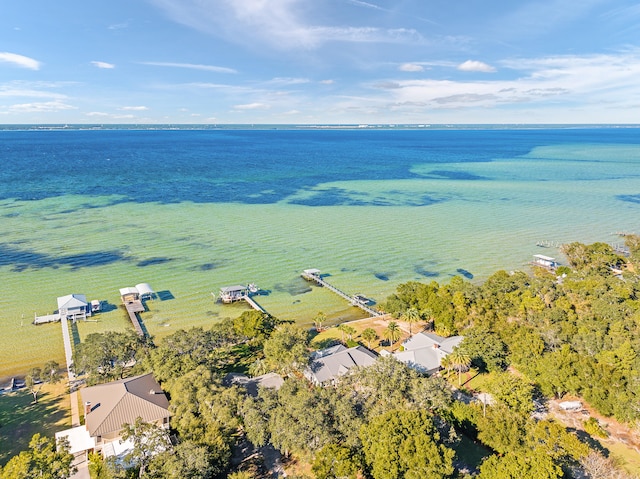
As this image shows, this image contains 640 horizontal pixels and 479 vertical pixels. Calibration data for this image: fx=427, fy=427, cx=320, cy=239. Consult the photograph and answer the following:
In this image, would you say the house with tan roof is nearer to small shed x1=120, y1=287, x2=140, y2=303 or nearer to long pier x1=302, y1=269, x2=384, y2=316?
small shed x1=120, y1=287, x2=140, y2=303

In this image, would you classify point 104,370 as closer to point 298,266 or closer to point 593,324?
point 298,266

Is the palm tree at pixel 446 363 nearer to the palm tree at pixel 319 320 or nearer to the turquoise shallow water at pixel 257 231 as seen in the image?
the palm tree at pixel 319 320

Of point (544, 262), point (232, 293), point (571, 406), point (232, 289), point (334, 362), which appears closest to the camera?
point (571, 406)

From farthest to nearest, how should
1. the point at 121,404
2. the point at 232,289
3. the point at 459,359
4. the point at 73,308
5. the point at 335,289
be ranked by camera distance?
the point at 335,289 < the point at 232,289 < the point at 73,308 < the point at 459,359 < the point at 121,404

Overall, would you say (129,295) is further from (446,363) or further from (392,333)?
(446,363)

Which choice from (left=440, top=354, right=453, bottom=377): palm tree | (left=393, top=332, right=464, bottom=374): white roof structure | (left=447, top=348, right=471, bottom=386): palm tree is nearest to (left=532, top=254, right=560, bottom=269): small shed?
(left=393, top=332, right=464, bottom=374): white roof structure

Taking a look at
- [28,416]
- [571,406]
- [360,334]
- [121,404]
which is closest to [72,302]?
[28,416]
